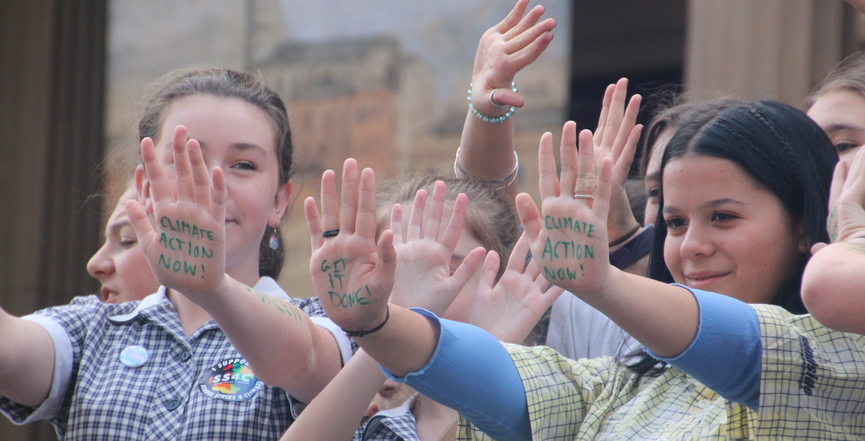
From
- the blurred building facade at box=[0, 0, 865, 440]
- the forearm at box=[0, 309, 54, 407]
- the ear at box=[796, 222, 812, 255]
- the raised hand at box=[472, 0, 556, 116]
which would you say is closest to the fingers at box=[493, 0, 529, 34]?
the raised hand at box=[472, 0, 556, 116]

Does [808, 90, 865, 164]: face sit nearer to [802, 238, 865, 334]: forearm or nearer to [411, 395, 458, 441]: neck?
[802, 238, 865, 334]: forearm

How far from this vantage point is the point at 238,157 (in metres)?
1.67

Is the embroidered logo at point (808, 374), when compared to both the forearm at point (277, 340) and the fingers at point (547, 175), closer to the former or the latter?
the fingers at point (547, 175)

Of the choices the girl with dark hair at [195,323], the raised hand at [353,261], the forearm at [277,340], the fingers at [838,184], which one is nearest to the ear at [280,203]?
the girl with dark hair at [195,323]

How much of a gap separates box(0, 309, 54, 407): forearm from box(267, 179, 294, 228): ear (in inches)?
19.2

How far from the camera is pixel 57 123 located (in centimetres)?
409

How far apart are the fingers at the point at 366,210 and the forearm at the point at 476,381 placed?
0.16 meters

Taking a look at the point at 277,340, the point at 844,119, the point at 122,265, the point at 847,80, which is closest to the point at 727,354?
the point at 277,340

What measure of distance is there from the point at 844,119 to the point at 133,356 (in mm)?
1555

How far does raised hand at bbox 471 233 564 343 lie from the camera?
5.04 ft

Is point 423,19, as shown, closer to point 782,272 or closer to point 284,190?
point 284,190

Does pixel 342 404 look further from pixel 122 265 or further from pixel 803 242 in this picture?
pixel 122 265

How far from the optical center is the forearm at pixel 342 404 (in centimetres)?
139

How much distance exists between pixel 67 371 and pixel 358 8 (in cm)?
310
